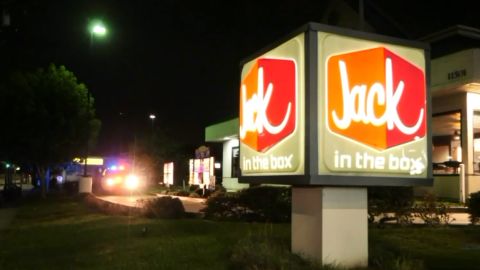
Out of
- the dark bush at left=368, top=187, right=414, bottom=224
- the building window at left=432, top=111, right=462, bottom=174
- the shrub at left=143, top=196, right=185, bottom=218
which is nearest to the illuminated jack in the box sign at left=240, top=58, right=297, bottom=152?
the dark bush at left=368, top=187, right=414, bottom=224

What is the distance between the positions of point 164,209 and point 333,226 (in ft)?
30.4

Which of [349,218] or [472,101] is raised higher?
[472,101]

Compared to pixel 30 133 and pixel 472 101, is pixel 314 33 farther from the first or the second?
pixel 30 133

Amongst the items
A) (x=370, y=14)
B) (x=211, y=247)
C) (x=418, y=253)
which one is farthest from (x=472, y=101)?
(x=211, y=247)

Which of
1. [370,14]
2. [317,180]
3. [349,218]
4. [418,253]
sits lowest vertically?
[418,253]

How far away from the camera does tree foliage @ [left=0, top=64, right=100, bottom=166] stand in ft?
101

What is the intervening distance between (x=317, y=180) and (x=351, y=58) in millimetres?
1749

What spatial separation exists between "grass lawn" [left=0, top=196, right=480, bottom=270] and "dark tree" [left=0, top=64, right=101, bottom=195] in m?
16.3

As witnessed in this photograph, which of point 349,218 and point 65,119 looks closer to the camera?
point 349,218

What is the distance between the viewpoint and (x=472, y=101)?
928 inches

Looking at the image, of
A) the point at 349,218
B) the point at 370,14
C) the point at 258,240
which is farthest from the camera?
the point at 370,14

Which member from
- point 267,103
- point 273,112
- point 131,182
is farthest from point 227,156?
point 273,112

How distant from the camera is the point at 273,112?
25.6 ft

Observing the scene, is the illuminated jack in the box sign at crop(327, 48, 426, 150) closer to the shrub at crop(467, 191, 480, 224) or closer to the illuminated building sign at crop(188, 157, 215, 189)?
the shrub at crop(467, 191, 480, 224)
